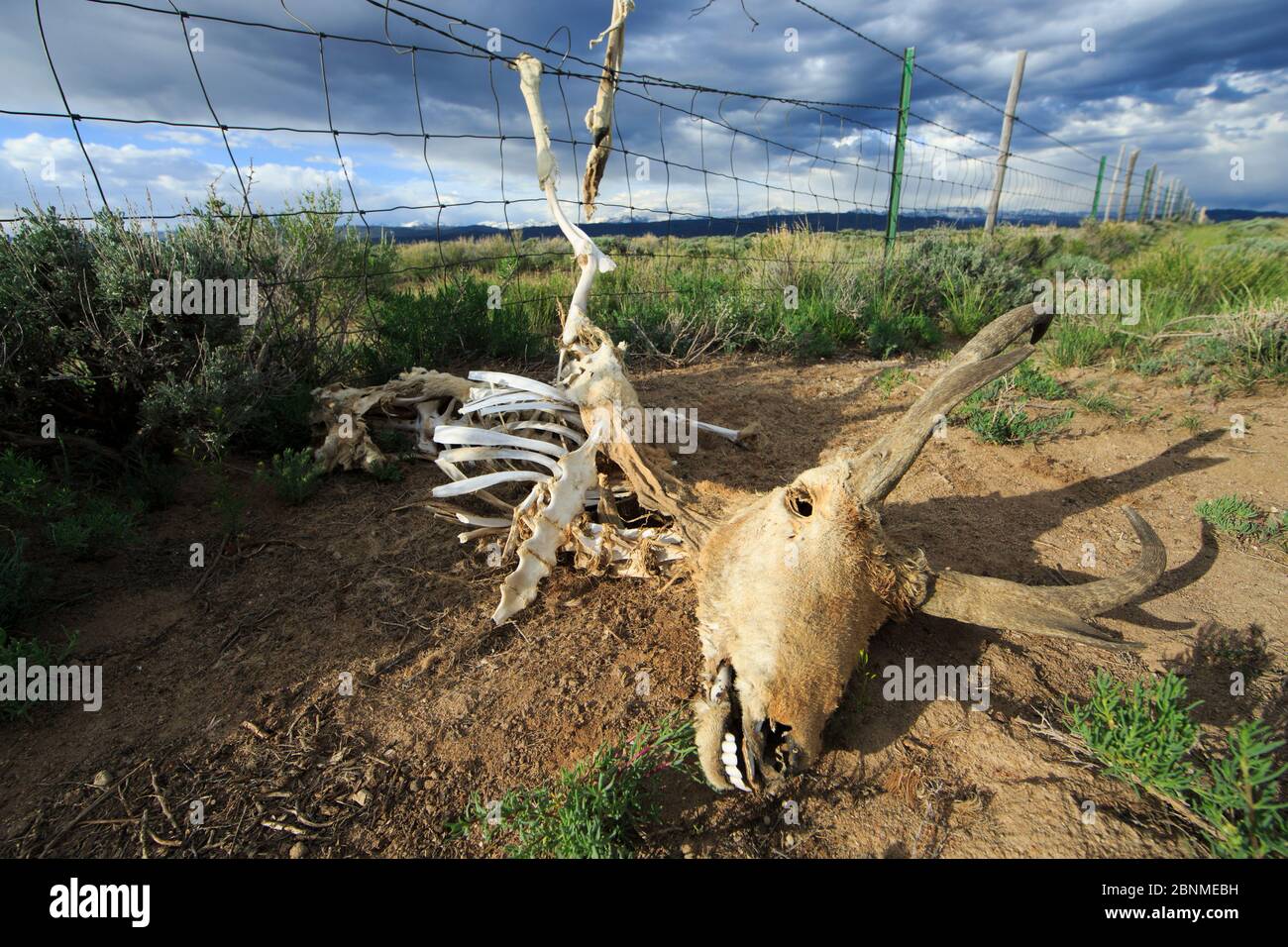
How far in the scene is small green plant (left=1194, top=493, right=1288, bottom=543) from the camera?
3.17 metres

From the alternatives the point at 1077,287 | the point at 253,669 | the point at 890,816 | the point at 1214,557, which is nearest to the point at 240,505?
the point at 253,669

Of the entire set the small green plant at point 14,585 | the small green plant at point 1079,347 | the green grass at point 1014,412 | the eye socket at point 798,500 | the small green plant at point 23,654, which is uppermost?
the small green plant at point 1079,347

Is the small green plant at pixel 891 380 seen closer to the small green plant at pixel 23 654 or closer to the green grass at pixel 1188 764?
the green grass at pixel 1188 764

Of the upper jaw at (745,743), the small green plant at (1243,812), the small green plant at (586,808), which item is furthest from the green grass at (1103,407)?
the small green plant at (586,808)

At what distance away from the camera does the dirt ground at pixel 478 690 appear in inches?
69.1

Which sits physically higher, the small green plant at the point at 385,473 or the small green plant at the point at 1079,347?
the small green plant at the point at 1079,347

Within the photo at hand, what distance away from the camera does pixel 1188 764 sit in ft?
5.69

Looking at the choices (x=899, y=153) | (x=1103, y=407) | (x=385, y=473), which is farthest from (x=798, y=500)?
(x=899, y=153)

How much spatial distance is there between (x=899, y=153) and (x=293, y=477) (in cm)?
823

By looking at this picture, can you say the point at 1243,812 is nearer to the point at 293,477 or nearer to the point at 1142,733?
the point at 1142,733

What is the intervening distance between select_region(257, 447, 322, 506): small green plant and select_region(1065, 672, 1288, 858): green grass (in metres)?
3.30

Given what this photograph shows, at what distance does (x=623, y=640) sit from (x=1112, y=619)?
6.49 feet

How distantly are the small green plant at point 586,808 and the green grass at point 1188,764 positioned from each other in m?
1.21

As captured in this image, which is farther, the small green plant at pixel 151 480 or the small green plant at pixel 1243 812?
the small green plant at pixel 151 480
